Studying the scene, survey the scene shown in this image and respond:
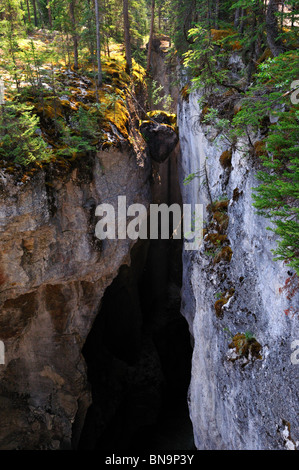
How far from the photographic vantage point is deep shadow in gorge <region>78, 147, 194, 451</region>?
675 inches

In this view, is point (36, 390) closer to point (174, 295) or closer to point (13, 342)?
point (13, 342)

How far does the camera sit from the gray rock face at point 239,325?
554 cm

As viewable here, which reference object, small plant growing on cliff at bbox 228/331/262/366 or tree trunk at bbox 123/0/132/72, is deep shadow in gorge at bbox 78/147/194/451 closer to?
tree trunk at bbox 123/0/132/72

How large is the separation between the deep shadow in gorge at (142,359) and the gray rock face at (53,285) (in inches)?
106

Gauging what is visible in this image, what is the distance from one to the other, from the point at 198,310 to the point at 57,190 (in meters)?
6.29

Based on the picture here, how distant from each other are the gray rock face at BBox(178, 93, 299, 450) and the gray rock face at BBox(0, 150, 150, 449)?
3.69 meters

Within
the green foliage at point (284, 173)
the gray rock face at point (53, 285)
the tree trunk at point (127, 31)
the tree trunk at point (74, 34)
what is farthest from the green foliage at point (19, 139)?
the tree trunk at point (127, 31)

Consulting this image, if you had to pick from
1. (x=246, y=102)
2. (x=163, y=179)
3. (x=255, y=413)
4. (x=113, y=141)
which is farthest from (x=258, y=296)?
(x=163, y=179)

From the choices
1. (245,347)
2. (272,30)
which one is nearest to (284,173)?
(245,347)

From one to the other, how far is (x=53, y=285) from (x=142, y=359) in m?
9.32

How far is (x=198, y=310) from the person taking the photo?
10.9m

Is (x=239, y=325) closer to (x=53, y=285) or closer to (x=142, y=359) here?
(x=53, y=285)

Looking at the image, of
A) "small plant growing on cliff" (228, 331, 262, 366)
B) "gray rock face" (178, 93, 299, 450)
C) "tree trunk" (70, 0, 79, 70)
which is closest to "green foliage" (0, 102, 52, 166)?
"gray rock face" (178, 93, 299, 450)

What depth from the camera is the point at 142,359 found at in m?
19.5
